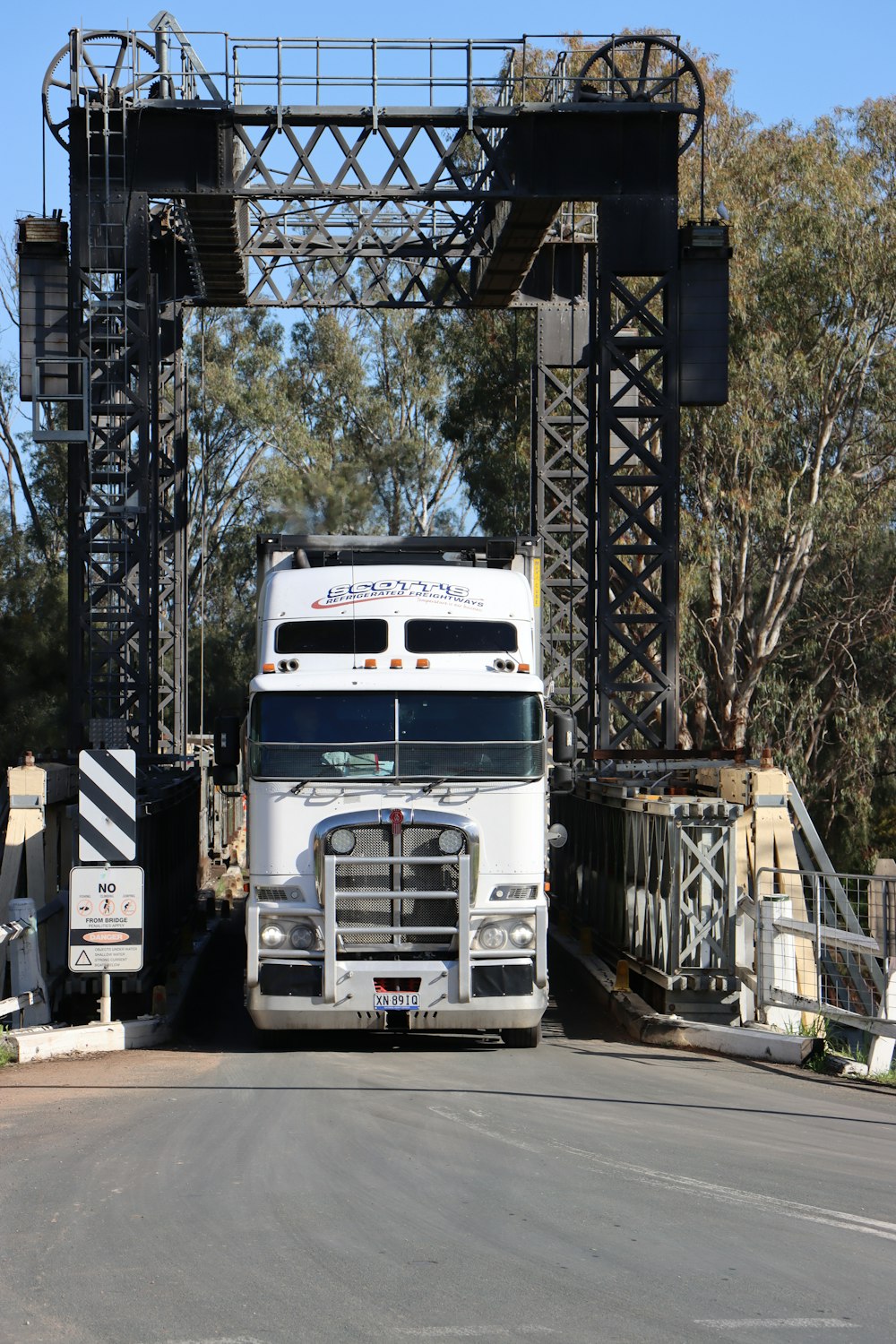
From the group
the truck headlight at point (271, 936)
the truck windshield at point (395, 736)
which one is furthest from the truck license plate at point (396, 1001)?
the truck windshield at point (395, 736)


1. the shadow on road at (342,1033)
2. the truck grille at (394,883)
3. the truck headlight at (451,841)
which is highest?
the truck headlight at (451,841)

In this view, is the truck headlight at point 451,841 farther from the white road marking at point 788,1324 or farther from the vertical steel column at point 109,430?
the vertical steel column at point 109,430

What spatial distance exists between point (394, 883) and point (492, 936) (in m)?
0.89

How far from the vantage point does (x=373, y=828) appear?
12984mm

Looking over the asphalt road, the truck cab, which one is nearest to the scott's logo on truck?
the truck cab

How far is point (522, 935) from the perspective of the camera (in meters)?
13.2

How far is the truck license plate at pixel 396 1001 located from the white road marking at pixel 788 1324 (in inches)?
275

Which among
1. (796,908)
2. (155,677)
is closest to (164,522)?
(155,677)

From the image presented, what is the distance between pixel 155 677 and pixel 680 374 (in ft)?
31.2

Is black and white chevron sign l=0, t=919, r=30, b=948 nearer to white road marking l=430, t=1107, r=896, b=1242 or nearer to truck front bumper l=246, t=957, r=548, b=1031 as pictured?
truck front bumper l=246, t=957, r=548, b=1031

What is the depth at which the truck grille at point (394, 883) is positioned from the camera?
13.0 metres

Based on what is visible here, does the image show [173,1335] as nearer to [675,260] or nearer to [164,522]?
[675,260]

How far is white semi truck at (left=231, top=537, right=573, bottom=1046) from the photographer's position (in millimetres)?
12945

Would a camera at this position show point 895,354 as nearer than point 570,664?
No
